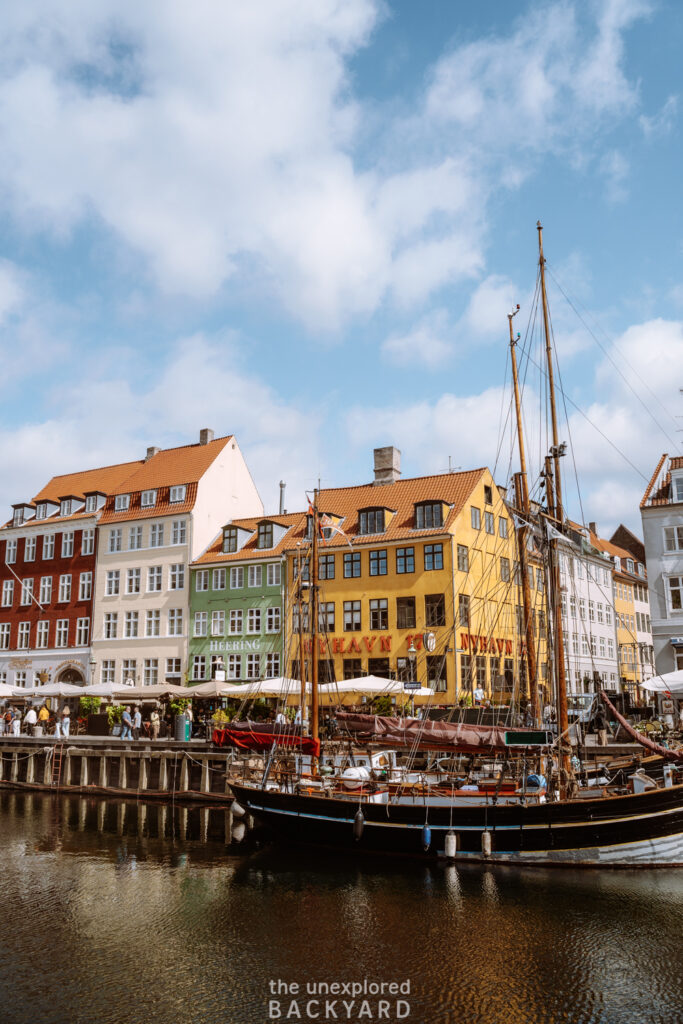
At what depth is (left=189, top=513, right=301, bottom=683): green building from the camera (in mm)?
50500

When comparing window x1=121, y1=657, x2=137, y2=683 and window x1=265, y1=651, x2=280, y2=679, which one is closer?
window x1=265, y1=651, x2=280, y2=679

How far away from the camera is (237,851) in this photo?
25406mm

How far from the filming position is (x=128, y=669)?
5431 centimetres

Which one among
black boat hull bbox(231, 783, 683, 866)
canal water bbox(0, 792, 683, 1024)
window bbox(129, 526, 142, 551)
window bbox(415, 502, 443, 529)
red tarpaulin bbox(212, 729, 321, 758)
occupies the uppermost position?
window bbox(129, 526, 142, 551)

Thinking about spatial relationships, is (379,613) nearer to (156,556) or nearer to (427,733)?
(156,556)

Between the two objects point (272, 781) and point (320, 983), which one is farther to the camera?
point (272, 781)

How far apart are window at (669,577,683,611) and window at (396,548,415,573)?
13.9m

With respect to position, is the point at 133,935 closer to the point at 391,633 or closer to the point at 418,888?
the point at 418,888

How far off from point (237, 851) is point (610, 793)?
10.9 m

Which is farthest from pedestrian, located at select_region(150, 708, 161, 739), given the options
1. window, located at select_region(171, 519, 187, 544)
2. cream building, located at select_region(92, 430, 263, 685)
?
window, located at select_region(171, 519, 187, 544)

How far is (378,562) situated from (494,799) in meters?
25.4

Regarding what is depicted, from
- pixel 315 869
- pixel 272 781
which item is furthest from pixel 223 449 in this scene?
pixel 315 869

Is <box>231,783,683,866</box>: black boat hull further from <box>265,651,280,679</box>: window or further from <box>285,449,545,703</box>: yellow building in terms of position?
<box>265,651,280,679</box>: window

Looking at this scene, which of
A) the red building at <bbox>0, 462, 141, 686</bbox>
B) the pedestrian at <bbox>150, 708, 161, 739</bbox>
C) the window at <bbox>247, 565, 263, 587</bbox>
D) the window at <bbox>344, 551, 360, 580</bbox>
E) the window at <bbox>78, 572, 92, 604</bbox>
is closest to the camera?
the pedestrian at <bbox>150, 708, 161, 739</bbox>
